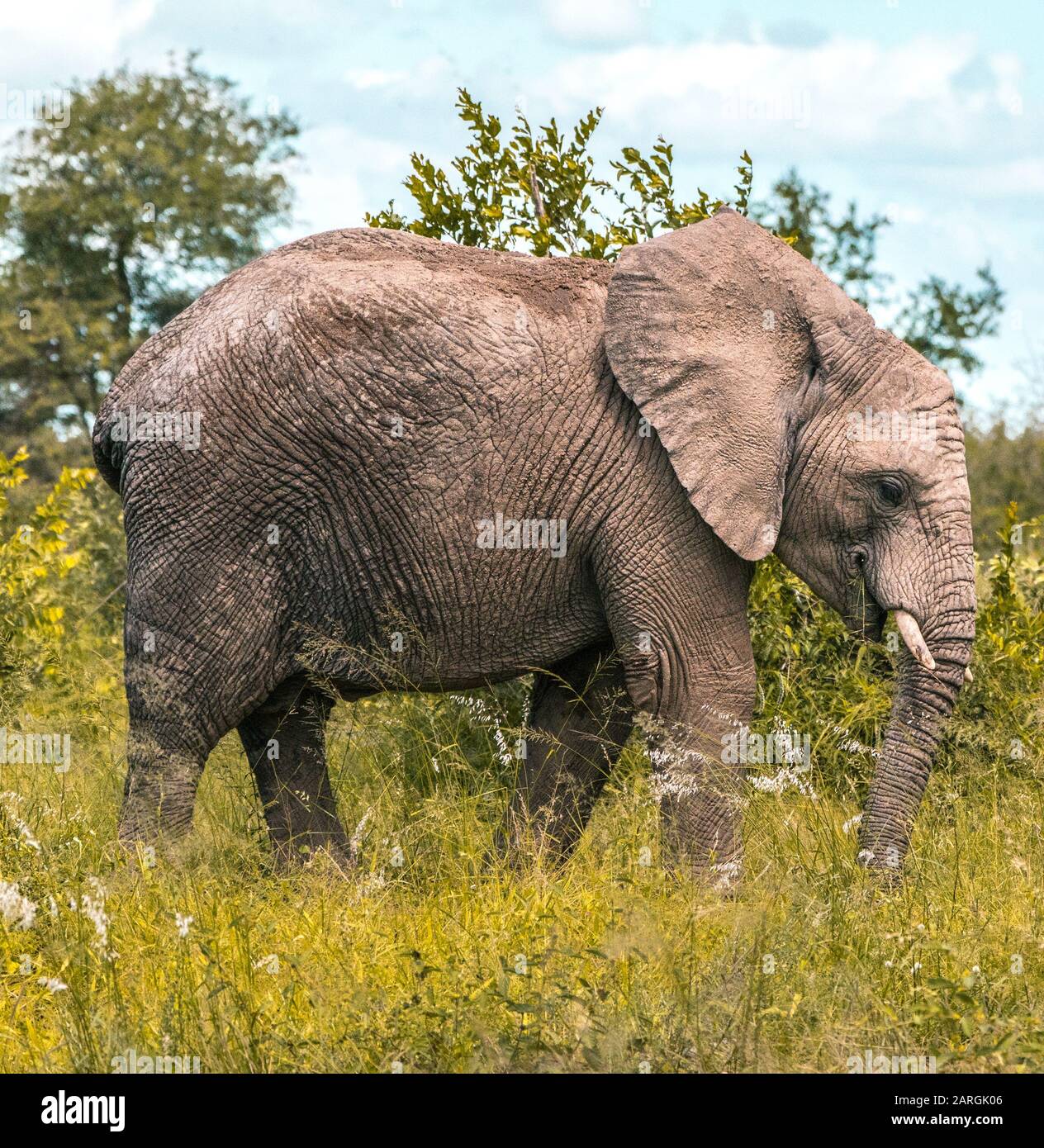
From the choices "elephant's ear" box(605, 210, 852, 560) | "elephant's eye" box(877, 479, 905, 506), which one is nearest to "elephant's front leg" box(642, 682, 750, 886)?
"elephant's ear" box(605, 210, 852, 560)

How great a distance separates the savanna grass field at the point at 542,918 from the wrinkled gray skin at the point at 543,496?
332mm

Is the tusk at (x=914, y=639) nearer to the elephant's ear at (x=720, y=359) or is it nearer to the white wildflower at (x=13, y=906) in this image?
the elephant's ear at (x=720, y=359)

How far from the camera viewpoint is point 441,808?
220 inches

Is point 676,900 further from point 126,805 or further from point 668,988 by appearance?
point 126,805

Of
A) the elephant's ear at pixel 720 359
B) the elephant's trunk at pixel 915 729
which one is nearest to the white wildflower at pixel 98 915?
the elephant's ear at pixel 720 359

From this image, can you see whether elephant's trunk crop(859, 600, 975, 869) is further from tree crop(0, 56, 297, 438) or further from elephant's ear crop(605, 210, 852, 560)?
tree crop(0, 56, 297, 438)

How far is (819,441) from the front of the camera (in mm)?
5727

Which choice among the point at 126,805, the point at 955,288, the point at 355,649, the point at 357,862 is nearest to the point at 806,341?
the point at 355,649

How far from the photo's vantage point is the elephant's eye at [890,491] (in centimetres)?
561

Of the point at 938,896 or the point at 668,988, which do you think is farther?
the point at 938,896

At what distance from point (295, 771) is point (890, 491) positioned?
8.56ft

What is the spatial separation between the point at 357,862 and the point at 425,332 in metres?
2.01
